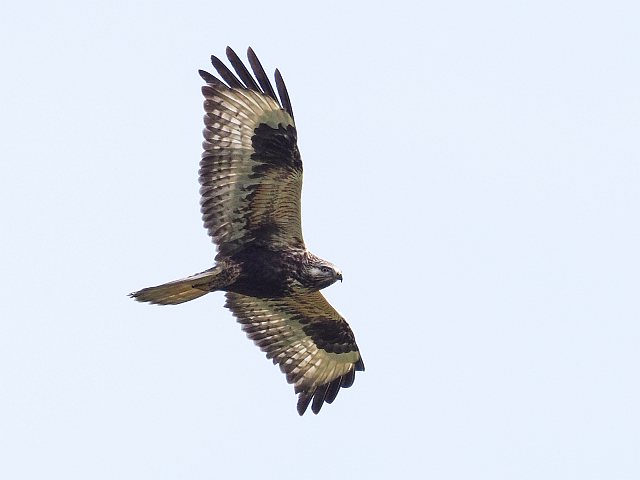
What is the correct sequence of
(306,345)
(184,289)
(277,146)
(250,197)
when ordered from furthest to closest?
Answer: 1. (306,345)
2. (250,197)
3. (277,146)
4. (184,289)

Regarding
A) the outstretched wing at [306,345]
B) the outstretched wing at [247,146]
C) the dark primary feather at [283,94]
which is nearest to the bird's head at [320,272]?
the outstretched wing at [247,146]

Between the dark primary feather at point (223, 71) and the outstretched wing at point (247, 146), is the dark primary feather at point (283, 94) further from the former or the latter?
the dark primary feather at point (223, 71)

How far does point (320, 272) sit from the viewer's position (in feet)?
54.2

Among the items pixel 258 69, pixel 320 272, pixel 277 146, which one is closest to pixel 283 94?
pixel 258 69

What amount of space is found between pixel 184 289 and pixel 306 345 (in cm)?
266

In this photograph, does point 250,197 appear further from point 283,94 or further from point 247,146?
point 283,94

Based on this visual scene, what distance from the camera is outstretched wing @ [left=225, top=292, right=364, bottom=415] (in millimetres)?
17984

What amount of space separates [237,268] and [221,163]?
1242mm

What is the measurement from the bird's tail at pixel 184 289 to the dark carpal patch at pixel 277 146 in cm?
141

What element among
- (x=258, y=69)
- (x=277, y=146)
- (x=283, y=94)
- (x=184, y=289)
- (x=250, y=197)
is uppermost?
(x=258, y=69)

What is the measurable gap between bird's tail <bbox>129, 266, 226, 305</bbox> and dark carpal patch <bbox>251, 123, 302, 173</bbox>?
4.62 ft

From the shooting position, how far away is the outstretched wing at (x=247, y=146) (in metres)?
16.2

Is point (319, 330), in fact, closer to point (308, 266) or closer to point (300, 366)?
point (300, 366)

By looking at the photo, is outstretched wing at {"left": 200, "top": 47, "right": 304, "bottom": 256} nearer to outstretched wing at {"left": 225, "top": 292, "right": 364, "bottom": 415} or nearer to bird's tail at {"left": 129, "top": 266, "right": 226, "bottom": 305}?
bird's tail at {"left": 129, "top": 266, "right": 226, "bottom": 305}
